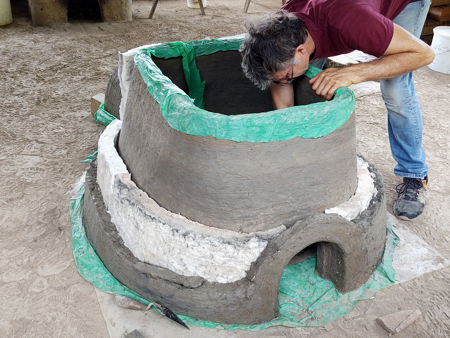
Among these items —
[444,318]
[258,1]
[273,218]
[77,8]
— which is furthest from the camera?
[258,1]

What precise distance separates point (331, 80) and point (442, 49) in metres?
3.45

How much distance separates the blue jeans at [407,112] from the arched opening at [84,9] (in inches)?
197

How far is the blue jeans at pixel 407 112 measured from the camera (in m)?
2.51

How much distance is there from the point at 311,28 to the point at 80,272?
161cm

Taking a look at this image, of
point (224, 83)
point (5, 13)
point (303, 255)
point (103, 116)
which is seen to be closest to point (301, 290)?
point (303, 255)

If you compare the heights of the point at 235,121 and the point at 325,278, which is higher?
the point at 235,121

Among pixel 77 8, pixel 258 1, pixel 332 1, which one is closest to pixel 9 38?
pixel 77 8

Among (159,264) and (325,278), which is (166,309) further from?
(325,278)

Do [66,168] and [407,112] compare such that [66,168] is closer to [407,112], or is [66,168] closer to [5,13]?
[407,112]

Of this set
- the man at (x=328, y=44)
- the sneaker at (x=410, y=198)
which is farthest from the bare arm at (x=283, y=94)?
the sneaker at (x=410, y=198)

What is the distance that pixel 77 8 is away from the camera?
6.56 metres

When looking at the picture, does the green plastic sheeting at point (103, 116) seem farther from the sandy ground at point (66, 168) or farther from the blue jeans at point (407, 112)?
the blue jeans at point (407, 112)

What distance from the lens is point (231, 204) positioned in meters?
1.86

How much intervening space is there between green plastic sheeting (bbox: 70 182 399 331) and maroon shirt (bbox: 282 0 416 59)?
41.2 inches
